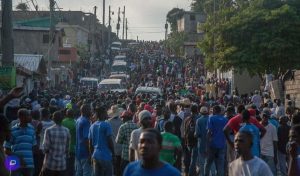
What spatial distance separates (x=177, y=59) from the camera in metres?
82.6

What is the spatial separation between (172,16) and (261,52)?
246ft

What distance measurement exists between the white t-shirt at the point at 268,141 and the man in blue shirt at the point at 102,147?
3.53 metres

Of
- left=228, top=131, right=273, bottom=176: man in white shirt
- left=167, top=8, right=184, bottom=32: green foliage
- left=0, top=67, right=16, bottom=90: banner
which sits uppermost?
left=167, top=8, right=184, bottom=32: green foliage

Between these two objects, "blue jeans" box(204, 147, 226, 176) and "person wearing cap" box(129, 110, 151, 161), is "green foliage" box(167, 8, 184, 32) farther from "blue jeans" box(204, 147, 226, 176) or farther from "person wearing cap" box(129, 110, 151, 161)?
"person wearing cap" box(129, 110, 151, 161)

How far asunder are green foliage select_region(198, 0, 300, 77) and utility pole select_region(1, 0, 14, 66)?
24606mm

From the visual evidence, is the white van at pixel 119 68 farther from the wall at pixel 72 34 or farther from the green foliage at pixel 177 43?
the green foliage at pixel 177 43

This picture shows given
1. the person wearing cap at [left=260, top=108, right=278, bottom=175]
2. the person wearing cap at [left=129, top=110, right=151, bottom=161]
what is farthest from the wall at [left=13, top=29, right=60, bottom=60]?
the person wearing cap at [left=129, top=110, right=151, bottom=161]

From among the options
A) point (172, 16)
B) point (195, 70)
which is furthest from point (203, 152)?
point (172, 16)

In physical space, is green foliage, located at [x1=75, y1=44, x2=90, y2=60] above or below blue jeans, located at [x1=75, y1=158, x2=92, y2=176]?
above

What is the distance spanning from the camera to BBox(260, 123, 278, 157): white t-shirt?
15.4 metres

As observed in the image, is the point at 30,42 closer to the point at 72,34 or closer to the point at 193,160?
the point at 72,34

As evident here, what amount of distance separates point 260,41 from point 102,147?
3018cm

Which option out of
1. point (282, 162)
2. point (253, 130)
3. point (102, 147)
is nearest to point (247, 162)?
point (253, 130)

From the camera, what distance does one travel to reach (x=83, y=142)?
14.5 meters
